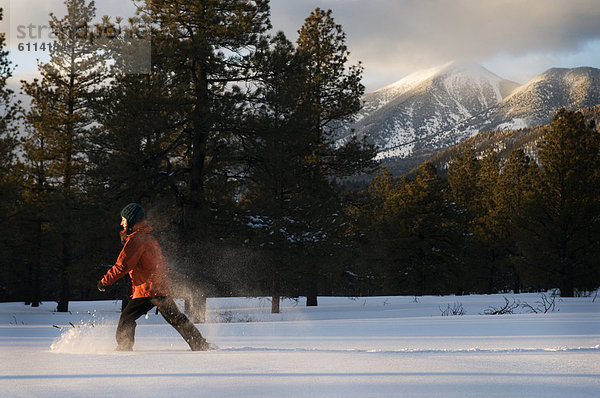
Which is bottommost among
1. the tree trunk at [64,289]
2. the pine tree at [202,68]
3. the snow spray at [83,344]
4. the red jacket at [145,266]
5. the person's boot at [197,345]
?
the tree trunk at [64,289]

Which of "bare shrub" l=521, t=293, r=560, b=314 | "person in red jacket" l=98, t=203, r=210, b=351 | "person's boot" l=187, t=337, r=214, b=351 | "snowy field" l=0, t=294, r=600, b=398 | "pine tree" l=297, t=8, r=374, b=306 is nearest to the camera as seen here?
"snowy field" l=0, t=294, r=600, b=398

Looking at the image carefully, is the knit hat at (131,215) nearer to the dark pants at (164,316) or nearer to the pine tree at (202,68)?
the dark pants at (164,316)

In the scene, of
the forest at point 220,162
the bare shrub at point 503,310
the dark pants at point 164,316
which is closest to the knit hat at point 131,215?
the dark pants at point 164,316

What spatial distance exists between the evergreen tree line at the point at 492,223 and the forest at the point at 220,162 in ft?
0.43

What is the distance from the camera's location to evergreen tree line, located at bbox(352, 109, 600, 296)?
92.2 ft

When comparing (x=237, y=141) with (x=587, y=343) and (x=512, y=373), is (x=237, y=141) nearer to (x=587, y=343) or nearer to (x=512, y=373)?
(x=587, y=343)

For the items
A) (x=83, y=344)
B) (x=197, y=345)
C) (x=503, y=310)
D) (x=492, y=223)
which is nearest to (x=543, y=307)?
(x=503, y=310)

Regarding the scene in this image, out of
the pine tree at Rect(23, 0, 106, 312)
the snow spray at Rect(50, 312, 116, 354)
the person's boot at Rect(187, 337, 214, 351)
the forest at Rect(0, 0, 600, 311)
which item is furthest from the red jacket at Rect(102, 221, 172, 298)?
the pine tree at Rect(23, 0, 106, 312)

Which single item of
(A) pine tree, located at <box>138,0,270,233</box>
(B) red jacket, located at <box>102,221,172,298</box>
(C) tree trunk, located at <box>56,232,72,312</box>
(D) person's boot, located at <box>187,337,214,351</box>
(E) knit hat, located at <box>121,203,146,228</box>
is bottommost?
(C) tree trunk, located at <box>56,232,72,312</box>

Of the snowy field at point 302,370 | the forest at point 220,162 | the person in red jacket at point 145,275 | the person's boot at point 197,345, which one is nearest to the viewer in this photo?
the snowy field at point 302,370

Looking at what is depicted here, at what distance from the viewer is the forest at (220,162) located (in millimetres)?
17969

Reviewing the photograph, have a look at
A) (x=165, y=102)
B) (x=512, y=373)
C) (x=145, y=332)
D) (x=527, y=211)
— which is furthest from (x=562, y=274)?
(x=512, y=373)

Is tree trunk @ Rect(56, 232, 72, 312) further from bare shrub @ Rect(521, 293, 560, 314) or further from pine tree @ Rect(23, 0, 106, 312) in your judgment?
bare shrub @ Rect(521, 293, 560, 314)

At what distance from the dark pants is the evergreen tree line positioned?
19.5 m
